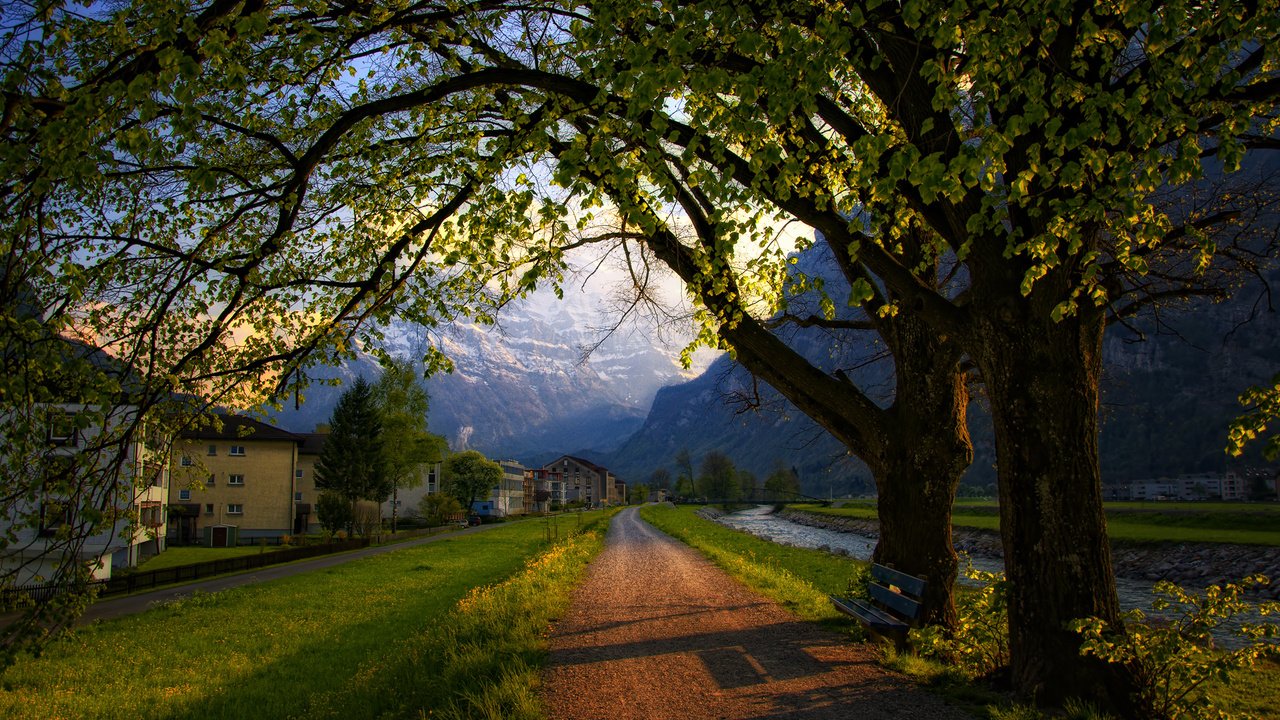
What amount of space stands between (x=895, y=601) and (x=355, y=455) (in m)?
58.7

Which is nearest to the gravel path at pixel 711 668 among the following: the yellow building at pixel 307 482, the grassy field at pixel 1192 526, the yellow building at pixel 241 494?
the grassy field at pixel 1192 526

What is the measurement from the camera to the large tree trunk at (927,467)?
9.92m

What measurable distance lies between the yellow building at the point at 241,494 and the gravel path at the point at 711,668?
56.3 metres

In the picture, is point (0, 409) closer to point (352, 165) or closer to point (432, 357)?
point (432, 357)

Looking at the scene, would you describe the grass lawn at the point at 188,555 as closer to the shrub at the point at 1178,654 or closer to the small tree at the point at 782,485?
the shrub at the point at 1178,654

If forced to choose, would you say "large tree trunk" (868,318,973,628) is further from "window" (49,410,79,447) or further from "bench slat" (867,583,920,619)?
"window" (49,410,79,447)

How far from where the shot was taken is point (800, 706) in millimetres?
6945

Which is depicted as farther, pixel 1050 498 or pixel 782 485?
pixel 782 485

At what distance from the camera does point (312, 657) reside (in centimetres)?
1480

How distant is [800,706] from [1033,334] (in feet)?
14.6

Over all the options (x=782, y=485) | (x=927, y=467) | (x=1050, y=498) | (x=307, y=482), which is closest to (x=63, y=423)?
(x=1050, y=498)

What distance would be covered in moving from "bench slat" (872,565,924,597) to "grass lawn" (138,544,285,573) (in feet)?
135

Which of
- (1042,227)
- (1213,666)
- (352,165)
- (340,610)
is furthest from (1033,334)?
(340,610)

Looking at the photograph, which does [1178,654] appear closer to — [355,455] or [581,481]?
[355,455]
